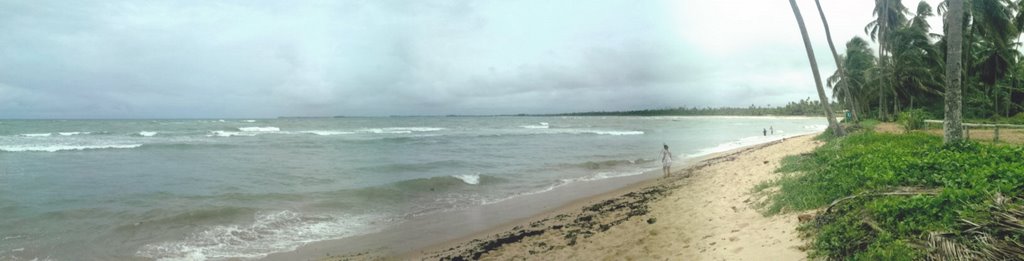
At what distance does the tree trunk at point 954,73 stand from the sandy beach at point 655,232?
3.41m

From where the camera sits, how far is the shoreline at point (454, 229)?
29.8ft

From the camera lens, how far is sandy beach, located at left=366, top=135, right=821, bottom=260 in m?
6.04

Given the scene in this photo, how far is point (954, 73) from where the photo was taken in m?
9.95

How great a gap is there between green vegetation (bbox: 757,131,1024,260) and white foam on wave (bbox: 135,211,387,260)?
849 centimetres

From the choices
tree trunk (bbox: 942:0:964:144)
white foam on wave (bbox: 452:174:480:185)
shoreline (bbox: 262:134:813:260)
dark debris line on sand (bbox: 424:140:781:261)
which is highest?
tree trunk (bbox: 942:0:964:144)

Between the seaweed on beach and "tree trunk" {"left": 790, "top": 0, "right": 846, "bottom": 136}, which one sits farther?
"tree trunk" {"left": 790, "top": 0, "right": 846, "bottom": 136}

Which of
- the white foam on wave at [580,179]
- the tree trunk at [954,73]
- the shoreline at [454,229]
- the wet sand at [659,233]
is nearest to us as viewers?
the wet sand at [659,233]

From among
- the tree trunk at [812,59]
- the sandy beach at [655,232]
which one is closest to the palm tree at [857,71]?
the tree trunk at [812,59]

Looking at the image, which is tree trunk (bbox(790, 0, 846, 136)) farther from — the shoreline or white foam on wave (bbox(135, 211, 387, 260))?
white foam on wave (bbox(135, 211, 387, 260))

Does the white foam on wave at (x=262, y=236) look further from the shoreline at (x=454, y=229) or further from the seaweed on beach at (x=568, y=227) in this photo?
the seaweed on beach at (x=568, y=227)

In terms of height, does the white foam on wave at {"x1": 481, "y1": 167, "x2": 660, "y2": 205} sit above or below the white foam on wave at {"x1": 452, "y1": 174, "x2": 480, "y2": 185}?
below

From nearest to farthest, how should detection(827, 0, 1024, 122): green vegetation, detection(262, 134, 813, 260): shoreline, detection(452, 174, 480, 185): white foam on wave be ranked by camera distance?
detection(262, 134, 813, 260): shoreline → detection(452, 174, 480, 185): white foam on wave → detection(827, 0, 1024, 122): green vegetation

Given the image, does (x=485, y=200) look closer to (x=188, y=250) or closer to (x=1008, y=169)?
(x=188, y=250)

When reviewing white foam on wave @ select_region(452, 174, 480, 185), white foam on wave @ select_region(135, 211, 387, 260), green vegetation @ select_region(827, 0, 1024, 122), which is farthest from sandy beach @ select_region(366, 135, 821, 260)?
green vegetation @ select_region(827, 0, 1024, 122)
